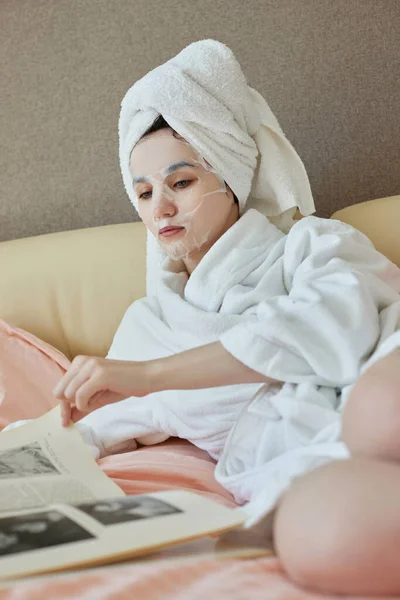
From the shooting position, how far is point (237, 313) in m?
1.23

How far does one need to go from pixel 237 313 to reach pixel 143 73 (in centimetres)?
88

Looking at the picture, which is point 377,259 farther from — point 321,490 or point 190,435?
point 321,490

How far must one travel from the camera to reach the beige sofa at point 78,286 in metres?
1.63

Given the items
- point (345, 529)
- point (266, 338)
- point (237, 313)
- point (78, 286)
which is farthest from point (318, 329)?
point (78, 286)

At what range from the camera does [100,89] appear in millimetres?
→ 1896

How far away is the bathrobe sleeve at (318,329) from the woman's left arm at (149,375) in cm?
2

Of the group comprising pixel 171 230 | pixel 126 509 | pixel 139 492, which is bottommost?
pixel 139 492

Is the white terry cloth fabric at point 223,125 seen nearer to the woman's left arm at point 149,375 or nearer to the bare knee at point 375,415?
the woman's left arm at point 149,375

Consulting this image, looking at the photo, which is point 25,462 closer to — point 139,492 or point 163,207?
point 139,492

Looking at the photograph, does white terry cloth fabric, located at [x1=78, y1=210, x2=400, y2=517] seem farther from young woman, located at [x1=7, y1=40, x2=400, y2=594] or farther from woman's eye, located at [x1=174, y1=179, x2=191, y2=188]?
woman's eye, located at [x1=174, y1=179, x2=191, y2=188]

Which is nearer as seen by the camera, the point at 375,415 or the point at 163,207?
the point at 375,415

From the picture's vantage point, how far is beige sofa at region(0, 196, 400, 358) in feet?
5.34

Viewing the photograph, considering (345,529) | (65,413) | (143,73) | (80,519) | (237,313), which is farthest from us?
(143,73)

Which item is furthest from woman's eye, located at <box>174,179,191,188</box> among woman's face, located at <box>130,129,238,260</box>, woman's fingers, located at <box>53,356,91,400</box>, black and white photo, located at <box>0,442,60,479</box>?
black and white photo, located at <box>0,442,60,479</box>
